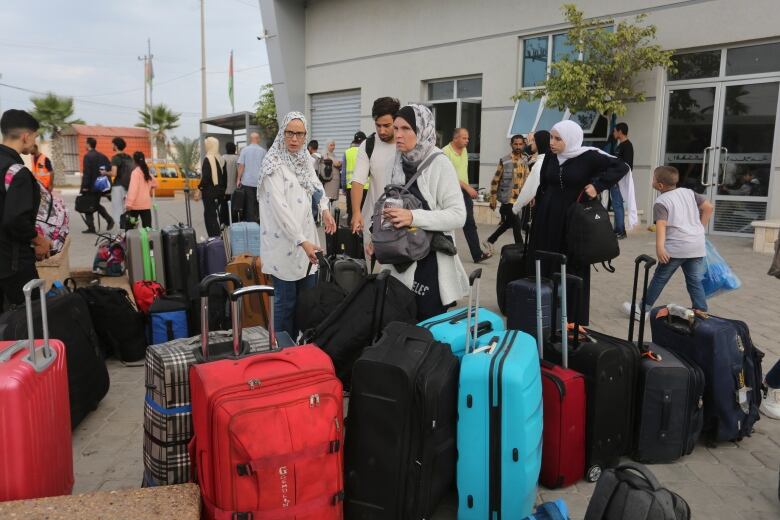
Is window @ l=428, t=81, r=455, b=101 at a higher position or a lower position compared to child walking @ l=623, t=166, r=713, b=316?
higher

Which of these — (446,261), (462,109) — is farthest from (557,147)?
(462,109)

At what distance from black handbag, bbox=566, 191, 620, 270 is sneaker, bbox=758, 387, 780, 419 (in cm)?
129

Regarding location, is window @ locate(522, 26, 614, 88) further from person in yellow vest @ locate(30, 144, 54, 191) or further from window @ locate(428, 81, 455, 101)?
person in yellow vest @ locate(30, 144, 54, 191)

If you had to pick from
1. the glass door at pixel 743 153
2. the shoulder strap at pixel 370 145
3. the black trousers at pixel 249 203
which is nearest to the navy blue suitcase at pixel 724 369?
the shoulder strap at pixel 370 145

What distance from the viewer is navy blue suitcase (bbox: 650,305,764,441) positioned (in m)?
3.23

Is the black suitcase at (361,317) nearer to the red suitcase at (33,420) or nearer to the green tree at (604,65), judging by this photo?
the red suitcase at (33,420)

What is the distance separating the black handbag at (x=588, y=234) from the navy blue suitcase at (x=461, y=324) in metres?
1.26

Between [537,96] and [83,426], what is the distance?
10.1m

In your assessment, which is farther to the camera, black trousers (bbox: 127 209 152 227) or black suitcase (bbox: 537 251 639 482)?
A: black trousers (bbox: 127 209 152 227)

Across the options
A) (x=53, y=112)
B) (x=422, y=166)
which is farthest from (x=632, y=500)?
(x=53, y=112)

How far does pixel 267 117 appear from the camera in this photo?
24.6m

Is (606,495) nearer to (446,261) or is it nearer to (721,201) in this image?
(446,261)

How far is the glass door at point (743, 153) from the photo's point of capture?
33.2ft

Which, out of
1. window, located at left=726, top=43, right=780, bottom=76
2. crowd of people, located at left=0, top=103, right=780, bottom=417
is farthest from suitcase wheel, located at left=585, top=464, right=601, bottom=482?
window, located at left=726, top=43, right=780, bottom=76
